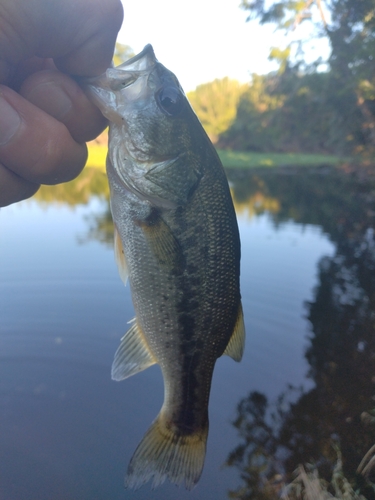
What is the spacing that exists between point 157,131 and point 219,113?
62.1 m

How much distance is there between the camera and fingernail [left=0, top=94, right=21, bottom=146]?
1.60m

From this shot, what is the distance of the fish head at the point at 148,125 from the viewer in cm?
183

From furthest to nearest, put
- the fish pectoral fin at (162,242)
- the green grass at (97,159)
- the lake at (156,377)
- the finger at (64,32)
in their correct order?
the green grass at (97,159)
the lake at (156,377)
the fish pectoral fin at (162,242)
the finger at (64,32)

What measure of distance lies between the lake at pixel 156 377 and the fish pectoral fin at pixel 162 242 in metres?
2.69

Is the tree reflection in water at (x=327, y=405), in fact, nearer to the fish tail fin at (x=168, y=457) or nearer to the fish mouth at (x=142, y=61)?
the fish tail fin at (x=168, y=457)

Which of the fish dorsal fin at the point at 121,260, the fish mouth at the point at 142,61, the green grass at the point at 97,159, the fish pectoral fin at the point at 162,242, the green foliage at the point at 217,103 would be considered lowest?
the fish dorsal fin at the point at 121,260

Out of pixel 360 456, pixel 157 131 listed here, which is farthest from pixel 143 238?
pixel 360 456

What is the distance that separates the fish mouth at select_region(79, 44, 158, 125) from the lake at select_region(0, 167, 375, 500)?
329 cm

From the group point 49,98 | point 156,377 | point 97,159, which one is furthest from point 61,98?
point 97,159

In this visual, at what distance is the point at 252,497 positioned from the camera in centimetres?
352

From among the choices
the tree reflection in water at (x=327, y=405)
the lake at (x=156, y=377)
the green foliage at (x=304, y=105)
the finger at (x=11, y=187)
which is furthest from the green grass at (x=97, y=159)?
the finger at (x=11, y=187)

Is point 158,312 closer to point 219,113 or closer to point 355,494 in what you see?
point 355,494

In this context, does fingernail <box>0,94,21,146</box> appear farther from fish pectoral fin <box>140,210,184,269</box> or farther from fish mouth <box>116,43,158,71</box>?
fish pectoral fin <box>140,210,184,269</box>

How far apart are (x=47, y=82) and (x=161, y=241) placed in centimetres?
86
